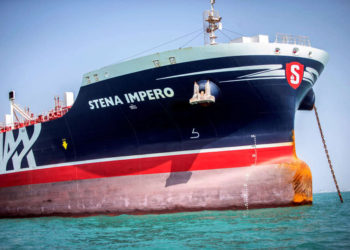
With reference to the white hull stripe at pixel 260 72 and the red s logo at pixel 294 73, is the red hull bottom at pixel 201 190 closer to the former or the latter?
the red s logo at pixel 294 73

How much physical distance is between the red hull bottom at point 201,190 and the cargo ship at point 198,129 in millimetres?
37

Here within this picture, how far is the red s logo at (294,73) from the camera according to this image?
14.4 metres

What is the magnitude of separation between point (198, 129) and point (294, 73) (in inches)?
164

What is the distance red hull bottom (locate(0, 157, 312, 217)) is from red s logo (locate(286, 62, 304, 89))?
9.31 feet

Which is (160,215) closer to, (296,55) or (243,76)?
(243,76)

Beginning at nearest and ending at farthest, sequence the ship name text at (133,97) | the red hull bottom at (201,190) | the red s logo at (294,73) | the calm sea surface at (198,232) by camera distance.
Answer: the calm sea surface at (198,232) → the red hull bottom at (201,190) → the red s logo at (294,73) → the ship name text at (133,97)

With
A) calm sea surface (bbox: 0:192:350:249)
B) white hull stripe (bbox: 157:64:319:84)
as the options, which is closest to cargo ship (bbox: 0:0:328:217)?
white hull stripe (bbox: 157:64:319:84)

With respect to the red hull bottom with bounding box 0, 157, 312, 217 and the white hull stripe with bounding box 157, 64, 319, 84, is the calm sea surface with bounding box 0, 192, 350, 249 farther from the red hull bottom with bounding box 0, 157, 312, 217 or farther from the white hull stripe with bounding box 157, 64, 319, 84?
the white hull stripe with bounding box 157, 64, 319, 84

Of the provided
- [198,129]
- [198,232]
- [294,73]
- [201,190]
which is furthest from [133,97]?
[198,232]

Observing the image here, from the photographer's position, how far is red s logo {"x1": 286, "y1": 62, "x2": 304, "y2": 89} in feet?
47.1

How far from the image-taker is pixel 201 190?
1420 cm

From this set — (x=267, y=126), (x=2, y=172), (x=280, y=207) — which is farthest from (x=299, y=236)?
(x=2, y=172)

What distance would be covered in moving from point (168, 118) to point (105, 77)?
10.5 ft

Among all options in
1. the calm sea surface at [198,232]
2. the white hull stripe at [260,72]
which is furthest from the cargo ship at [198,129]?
the calm sea surface at [198,232]
